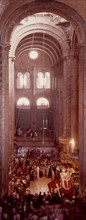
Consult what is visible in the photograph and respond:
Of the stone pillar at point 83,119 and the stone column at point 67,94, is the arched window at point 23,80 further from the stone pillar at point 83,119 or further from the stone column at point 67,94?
the stone pillar at point 83,119

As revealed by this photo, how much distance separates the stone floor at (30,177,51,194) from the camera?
67.2 ft

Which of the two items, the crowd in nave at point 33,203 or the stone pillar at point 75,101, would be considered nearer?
the crowd in nave at point 33,203

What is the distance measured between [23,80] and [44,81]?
212 centimetres

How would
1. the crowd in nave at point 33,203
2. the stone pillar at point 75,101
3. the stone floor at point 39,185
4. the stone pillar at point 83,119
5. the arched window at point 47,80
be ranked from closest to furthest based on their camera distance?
the crowd in nave at point 33,203 → the stone pillar at point 83,119 → the stone floor at point 39,185 → the stone pillar at point 75,101 → the arched window at point 47,80

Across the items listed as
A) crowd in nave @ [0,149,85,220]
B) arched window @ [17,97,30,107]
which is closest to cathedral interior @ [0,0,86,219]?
arched window @ [17,97,30,107]

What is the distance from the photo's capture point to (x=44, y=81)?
37969 millimetres

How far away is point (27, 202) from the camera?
14812 mm

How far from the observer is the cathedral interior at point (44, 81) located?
18281 millimetres

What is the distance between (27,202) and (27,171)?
765 centimetres

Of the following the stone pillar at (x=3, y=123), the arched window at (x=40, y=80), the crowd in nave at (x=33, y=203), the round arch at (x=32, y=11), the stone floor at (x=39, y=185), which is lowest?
the stone floor at (x=39, y=185)

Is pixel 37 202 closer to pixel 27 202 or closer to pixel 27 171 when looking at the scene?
pixel 27 202

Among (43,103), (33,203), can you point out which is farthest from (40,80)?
(33,203)

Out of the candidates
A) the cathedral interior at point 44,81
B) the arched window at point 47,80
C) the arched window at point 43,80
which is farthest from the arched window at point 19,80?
the arched window at point 47,80

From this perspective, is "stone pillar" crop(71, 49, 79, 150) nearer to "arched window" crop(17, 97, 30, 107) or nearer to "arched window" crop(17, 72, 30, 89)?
"arched window" crop(17, 72, 30, 89)
